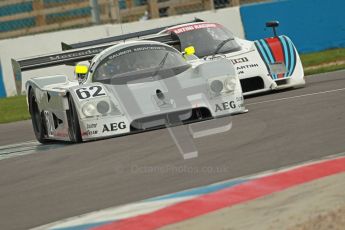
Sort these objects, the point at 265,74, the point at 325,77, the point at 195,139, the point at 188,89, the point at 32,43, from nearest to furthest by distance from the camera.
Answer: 1. the point at 195,139
2. the point at 188,89
3. the point at 265,74
4. the point at 325,77
5. the point at 32,43

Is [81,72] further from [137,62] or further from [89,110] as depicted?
[89,110]

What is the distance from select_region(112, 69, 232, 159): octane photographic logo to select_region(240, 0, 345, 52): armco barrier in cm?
1075

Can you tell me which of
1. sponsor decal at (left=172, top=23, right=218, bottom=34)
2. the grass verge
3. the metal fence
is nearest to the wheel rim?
sponsor decal at (left=172, top=23, right=218, bottom=34)

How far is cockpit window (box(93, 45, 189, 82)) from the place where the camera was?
36.8 feet

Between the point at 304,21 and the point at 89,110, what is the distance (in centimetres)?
1159

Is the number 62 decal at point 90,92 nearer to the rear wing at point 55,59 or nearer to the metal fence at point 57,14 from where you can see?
the rear wing at point 55,59

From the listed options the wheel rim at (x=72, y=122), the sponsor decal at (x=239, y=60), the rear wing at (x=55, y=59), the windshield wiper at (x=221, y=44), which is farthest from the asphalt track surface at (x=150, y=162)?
the windshield wiper at (x=221, y=44)

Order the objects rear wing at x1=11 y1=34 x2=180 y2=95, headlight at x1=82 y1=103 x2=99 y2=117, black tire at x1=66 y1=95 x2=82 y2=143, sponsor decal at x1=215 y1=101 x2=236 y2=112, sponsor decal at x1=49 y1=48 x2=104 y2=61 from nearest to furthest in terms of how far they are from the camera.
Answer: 1. headlight at x1=82 y1=103 x2=99 y2=117
2. black tire at x1=66 y1=95 x2=82 y2=143
3. sponsor decal at x1=215 y1=101 x2=236 y2=112
4. rear wing at x1=11 y1=34 x2=180 y2=95
5. sponsor decal at x1=49 y1=48 x2=104 y2=61

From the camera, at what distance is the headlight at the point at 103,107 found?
10.3 metres

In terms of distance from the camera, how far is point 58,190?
299 inches

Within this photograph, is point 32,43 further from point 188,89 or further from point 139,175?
point 139,175

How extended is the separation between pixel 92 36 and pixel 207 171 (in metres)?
13.8

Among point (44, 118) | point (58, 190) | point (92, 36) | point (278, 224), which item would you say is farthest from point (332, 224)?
point (92, 36)

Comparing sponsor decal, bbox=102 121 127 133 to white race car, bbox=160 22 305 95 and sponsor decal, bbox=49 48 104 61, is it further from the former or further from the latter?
white race car, bbox=160 22 305 95
